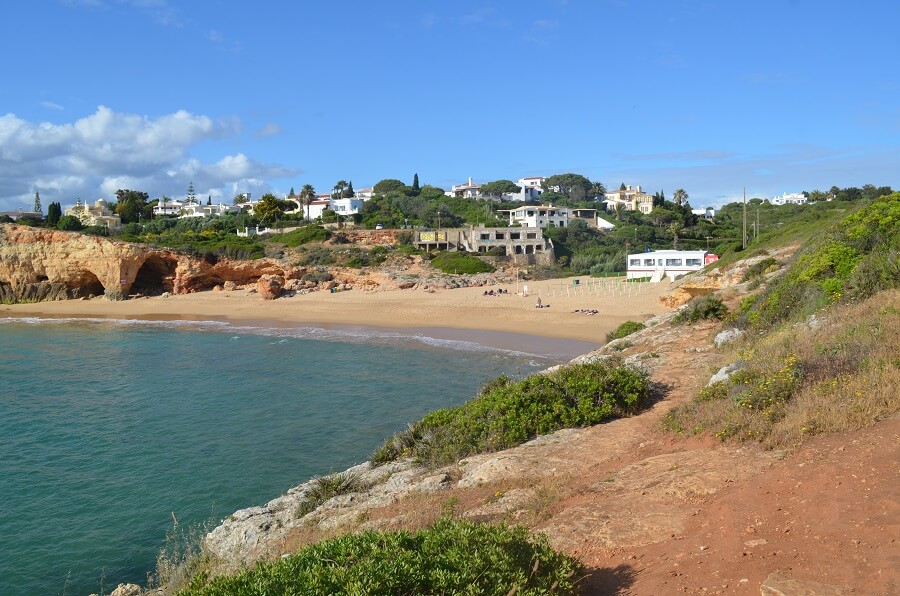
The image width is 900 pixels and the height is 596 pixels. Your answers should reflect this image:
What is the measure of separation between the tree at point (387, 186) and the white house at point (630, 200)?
3520cm

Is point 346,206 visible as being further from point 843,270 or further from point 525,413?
point 525,413

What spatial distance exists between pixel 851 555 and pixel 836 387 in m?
3.40

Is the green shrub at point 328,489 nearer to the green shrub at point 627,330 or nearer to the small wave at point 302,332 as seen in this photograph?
the green shrub at point 627,330

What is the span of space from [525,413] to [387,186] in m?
103

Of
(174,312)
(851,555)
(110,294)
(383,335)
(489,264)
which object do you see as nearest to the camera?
(851,555)

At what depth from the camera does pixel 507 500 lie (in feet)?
23.5

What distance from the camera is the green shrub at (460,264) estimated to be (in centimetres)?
5338

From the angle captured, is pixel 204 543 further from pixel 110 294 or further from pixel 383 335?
pixel 110 294

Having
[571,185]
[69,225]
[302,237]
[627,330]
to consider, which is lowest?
[627,330]

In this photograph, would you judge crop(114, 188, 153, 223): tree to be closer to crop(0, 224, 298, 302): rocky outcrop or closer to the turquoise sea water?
crop(0, 224, 298, 302): rocky outcrop

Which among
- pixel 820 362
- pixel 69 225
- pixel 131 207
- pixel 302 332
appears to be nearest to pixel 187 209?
pixel 131 207

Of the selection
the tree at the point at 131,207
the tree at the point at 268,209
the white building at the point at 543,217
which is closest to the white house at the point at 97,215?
the tree at the point at 131,207

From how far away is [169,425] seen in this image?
55.9 ft

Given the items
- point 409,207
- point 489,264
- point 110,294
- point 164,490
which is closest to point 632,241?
point 489,264
